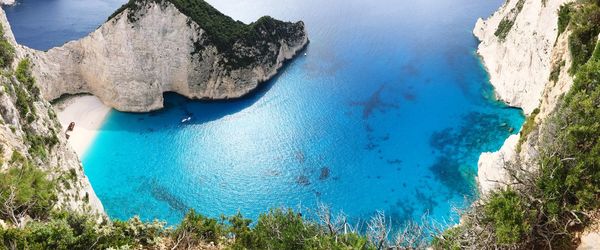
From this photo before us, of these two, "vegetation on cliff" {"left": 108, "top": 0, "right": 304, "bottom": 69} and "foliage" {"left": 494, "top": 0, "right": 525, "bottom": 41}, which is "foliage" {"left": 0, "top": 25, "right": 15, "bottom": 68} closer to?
"vegetation on cliff" {"left": 108, "top": 0, "right": 304, "bottom": 69}

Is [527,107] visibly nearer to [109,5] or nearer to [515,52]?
[515,52]

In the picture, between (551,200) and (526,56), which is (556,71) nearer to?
(551,200)

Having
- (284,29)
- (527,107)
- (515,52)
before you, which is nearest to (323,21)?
(284,29)

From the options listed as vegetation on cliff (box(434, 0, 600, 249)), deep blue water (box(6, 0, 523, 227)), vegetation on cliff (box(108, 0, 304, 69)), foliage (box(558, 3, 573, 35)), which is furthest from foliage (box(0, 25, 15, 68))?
foliage (box(558, 3, 573, 35))

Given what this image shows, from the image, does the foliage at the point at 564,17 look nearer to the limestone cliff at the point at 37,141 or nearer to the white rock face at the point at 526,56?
the white rock face at the point at 526,56

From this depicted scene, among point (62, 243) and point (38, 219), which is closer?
point (62, 243)

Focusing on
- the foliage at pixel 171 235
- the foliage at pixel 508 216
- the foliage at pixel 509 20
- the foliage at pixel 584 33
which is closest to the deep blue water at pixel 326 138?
the foliage at pixel 509 20
